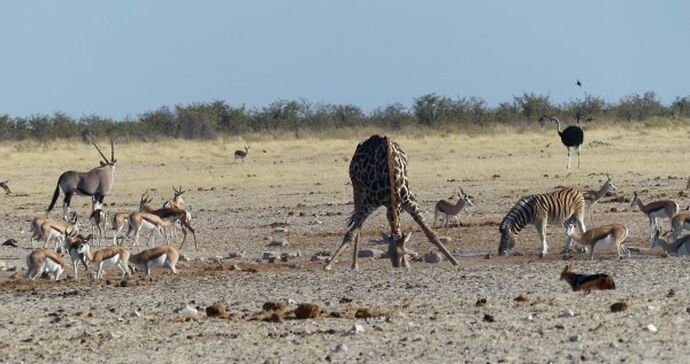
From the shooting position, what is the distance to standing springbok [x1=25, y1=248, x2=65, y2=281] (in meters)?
16.0

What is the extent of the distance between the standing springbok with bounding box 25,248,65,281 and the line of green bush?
118 feet

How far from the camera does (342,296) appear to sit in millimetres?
13453

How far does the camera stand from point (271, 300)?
1337 cm

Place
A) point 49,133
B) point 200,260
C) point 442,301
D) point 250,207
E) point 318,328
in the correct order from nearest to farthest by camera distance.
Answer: point 318,328 → point 442,301 → point 200,260 → point 250,207 → point 49,133

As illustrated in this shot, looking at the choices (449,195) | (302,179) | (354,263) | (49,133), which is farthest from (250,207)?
(49,133)

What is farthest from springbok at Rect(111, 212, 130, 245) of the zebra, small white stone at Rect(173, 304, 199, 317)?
small white stone at Rect(173, 304, 199, 317)

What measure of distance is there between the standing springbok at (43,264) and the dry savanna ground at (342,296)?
0.15 metres

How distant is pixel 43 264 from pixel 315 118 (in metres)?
43.7

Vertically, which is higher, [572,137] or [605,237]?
[572,137]

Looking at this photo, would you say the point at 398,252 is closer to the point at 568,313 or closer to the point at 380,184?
the point at 380,184

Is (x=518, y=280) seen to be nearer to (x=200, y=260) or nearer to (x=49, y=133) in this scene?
(x=200, y=260)

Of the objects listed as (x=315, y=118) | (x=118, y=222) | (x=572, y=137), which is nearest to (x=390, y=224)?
(x=118, y=222)

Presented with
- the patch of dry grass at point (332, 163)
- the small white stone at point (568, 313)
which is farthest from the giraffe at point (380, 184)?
the patch of dry grass at point (332, 163)

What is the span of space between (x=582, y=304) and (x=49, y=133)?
4548 centimetres
